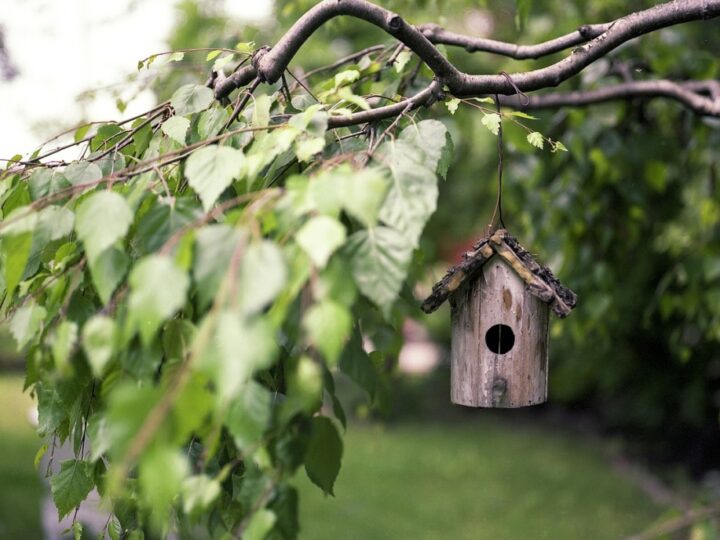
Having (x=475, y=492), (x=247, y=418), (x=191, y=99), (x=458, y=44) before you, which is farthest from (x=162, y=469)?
(x=475, y=492)

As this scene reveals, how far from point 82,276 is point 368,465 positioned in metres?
5.87

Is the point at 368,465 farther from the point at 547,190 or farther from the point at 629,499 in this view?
the point at 547,190

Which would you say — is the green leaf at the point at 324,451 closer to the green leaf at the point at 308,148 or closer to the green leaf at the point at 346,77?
the green leaf at the point at 308,148

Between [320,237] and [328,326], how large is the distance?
0.36 ft

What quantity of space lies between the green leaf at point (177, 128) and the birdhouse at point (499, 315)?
617 mm

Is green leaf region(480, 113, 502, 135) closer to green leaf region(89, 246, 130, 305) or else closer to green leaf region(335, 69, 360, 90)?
green leaf region(335, 69, 360, 90)

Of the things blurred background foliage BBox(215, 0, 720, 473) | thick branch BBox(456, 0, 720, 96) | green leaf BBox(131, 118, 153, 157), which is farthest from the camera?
blurred background foliage BBox(215, 0, 720, 473)

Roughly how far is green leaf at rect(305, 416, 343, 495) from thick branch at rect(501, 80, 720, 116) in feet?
4.65

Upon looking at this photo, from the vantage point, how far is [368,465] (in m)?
6.74

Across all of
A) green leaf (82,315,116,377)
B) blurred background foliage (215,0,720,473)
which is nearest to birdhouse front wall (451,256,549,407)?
blurred background foliage (215,0,720,473)

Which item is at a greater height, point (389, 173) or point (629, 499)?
point (389, 173)

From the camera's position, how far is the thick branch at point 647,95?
2.22 metres

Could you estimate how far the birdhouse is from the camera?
162 centimetres

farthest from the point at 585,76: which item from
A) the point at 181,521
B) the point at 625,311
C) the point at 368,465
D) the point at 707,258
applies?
the point at 368,465
